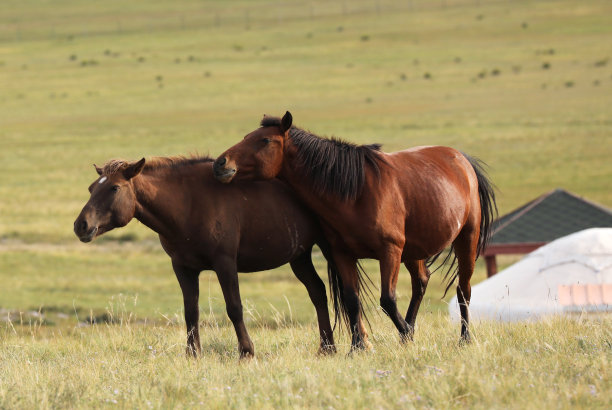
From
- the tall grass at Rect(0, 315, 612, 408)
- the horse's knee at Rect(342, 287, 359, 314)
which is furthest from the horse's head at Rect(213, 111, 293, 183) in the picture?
the tall grass at Rect(0, 315, 612, 408)

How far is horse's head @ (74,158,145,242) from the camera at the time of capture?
7.58 meters

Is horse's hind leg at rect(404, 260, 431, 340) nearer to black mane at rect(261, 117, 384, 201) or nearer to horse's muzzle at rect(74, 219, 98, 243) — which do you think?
black mane at rect(261, 117, 384, 201)

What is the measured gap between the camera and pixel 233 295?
7.81 m

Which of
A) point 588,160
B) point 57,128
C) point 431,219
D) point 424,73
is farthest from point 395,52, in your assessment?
point 431,219

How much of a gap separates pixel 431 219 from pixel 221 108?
5841 centimetres

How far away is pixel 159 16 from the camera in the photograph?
408 ft

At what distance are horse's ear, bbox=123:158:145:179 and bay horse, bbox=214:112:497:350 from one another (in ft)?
1.98

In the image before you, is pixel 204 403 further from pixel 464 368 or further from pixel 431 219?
pixel 431 219

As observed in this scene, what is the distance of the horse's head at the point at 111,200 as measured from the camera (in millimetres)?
7578

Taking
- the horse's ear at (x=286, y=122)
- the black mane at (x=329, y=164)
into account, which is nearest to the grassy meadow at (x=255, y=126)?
the black mane at (x=329, y=164)

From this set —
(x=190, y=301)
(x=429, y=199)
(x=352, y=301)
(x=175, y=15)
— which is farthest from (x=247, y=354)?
(x=175, y=15)

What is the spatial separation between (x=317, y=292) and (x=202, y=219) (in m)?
1.35

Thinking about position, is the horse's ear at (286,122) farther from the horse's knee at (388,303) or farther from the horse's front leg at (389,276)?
the horse's knee at (388,303)

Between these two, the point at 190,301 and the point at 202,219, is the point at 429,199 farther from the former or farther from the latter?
the point at 190,301
